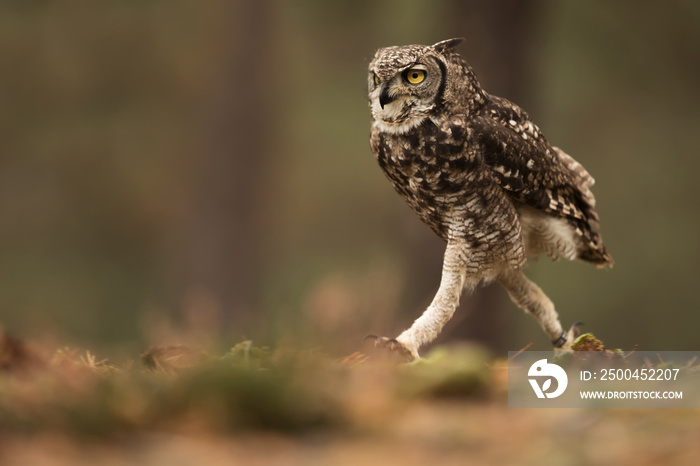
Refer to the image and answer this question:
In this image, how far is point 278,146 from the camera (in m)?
13.1

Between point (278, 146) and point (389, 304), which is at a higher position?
point (278, 146)

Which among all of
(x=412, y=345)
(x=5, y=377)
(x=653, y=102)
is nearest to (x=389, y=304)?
(x=412, y=345)

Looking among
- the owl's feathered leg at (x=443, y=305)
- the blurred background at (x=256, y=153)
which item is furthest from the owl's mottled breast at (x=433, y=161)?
the blurred background at (x=256, y=153)

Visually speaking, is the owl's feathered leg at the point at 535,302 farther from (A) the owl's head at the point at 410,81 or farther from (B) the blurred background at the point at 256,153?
(B) the blurred background at the point at 256,153

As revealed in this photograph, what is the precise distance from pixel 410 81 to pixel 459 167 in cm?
45

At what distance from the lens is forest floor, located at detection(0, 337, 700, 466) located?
211cm

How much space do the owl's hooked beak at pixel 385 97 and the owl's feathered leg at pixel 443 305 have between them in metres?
0.82

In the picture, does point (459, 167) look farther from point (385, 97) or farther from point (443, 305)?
point (443, 305)

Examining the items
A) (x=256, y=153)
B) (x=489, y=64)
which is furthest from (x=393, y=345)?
(x=256, y=153)

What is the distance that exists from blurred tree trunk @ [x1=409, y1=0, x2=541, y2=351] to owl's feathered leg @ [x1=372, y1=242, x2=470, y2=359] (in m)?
3.11

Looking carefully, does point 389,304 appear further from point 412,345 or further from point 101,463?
point 101,463

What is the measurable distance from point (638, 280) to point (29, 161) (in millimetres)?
12223

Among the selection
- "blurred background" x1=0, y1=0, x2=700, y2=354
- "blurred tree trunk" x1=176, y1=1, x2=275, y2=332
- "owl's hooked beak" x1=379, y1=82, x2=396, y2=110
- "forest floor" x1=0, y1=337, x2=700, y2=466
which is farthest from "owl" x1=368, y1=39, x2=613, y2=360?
"blurred tree trunk" x1=176, y1=1, x2=275, y2=332

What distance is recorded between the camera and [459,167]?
139 inches
